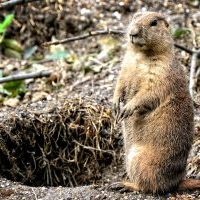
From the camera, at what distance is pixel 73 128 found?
666cm

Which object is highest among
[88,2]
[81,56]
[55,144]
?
[88,2]

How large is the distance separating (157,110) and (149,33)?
0.62m

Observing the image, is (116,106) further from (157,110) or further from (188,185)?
(188,185)

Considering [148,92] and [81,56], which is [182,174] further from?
[81,56]

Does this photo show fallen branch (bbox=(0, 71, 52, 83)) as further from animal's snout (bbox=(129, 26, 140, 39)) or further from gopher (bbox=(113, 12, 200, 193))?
animal's snout (bbox=(129, 26, 140, 39))

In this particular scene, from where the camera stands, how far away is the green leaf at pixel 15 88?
7650 millimetres

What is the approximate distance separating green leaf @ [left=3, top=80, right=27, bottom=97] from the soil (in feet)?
0.25

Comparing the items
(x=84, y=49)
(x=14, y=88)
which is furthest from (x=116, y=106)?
(x=84, y=49)

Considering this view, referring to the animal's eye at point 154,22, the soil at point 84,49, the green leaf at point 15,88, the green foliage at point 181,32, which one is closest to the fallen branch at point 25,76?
the soil at point 84,49

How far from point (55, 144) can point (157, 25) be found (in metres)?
2.04

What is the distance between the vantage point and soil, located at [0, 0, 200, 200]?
6.98 metres

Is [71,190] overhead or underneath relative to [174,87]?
underneath

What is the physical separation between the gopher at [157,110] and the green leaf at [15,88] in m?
2.59

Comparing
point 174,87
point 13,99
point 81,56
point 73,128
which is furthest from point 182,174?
point 81,56
